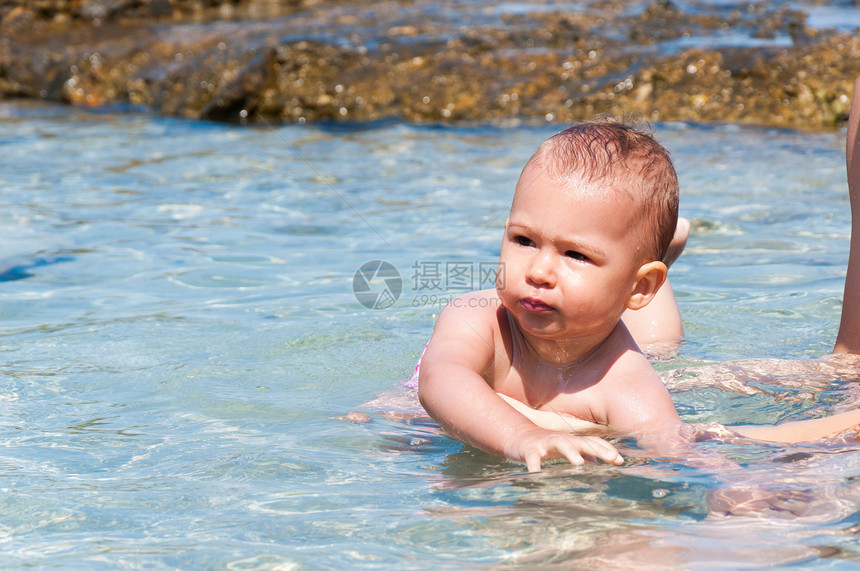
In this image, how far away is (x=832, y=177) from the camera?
20.9 feet

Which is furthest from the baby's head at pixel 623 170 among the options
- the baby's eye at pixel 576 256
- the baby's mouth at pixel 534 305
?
the baby's mouth at pixel 534 305

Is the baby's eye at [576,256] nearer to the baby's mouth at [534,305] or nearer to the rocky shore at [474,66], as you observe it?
the baby's mouth at [534,305]

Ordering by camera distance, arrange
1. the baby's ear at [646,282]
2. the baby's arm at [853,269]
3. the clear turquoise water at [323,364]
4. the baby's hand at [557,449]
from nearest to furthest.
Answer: the clear turquoise water at [323,364]
the baby's hand at [557,449]
the baby's ear at [646,282]
the baby's arm at [853,269]

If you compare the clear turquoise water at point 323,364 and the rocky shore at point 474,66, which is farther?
the rocky shore at point 474,66

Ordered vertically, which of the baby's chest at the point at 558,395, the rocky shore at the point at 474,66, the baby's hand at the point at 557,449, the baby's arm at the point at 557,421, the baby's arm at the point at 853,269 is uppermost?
the rocky shore at the point at 474,66

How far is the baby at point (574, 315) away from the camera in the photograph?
2512 millimetres

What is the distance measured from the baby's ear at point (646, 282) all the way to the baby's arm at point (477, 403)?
42cm

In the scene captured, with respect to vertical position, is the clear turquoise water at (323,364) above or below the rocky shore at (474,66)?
below

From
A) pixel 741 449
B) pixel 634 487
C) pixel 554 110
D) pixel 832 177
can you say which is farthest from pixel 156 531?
pixel 554 110

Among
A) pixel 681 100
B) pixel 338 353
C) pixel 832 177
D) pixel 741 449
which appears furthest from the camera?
pixel 681 100

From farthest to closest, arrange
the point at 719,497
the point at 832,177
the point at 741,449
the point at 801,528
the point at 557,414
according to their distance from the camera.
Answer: the point at 832,177
the point at 557,414
the point at 741,449
the point at 719,497
the point at 801,528

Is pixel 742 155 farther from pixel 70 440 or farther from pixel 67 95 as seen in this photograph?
pixel 67 95

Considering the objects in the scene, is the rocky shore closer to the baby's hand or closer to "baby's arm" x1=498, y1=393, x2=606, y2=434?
"baby's arm" x1=498, y1=393, x2=606, y2=434

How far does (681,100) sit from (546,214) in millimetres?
6616
